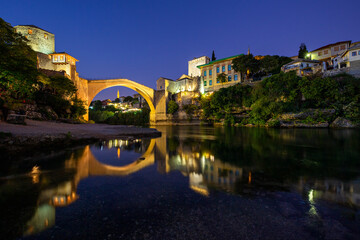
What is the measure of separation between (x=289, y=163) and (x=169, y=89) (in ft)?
160

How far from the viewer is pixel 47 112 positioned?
1753 cm

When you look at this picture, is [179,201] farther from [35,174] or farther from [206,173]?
[35,174]

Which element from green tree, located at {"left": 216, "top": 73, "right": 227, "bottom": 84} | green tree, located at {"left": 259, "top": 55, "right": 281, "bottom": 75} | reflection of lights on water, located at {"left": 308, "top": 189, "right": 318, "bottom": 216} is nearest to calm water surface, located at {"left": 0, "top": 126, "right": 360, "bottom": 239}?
reflection of lights on water, located at {"left": 308, "top": 189, "right": 318, "bottom": 216}

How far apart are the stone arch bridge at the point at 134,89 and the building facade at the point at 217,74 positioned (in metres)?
12.8

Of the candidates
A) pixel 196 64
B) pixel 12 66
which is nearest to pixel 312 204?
pixel 12 66

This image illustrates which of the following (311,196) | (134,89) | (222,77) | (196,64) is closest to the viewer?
(311,196)

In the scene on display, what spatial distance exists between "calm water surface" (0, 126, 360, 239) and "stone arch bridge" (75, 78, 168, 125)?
28.8 m

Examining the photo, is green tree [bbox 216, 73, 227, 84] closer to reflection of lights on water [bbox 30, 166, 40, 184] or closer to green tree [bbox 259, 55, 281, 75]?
green tree [bbox 259, 55, 281, 75]

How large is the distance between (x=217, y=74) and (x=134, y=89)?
24.0 m

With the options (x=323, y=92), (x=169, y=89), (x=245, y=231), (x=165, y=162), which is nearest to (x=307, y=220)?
(x=245, y=231)

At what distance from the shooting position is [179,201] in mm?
2879

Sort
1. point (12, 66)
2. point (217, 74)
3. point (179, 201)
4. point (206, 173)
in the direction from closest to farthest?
point (179, 201)
point (206, 173)
point (12, 66)
point (217, 74)

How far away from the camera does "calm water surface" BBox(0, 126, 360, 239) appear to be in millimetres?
2031

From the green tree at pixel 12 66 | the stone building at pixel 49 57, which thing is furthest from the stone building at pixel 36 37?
the green tree at pixel 12 66
